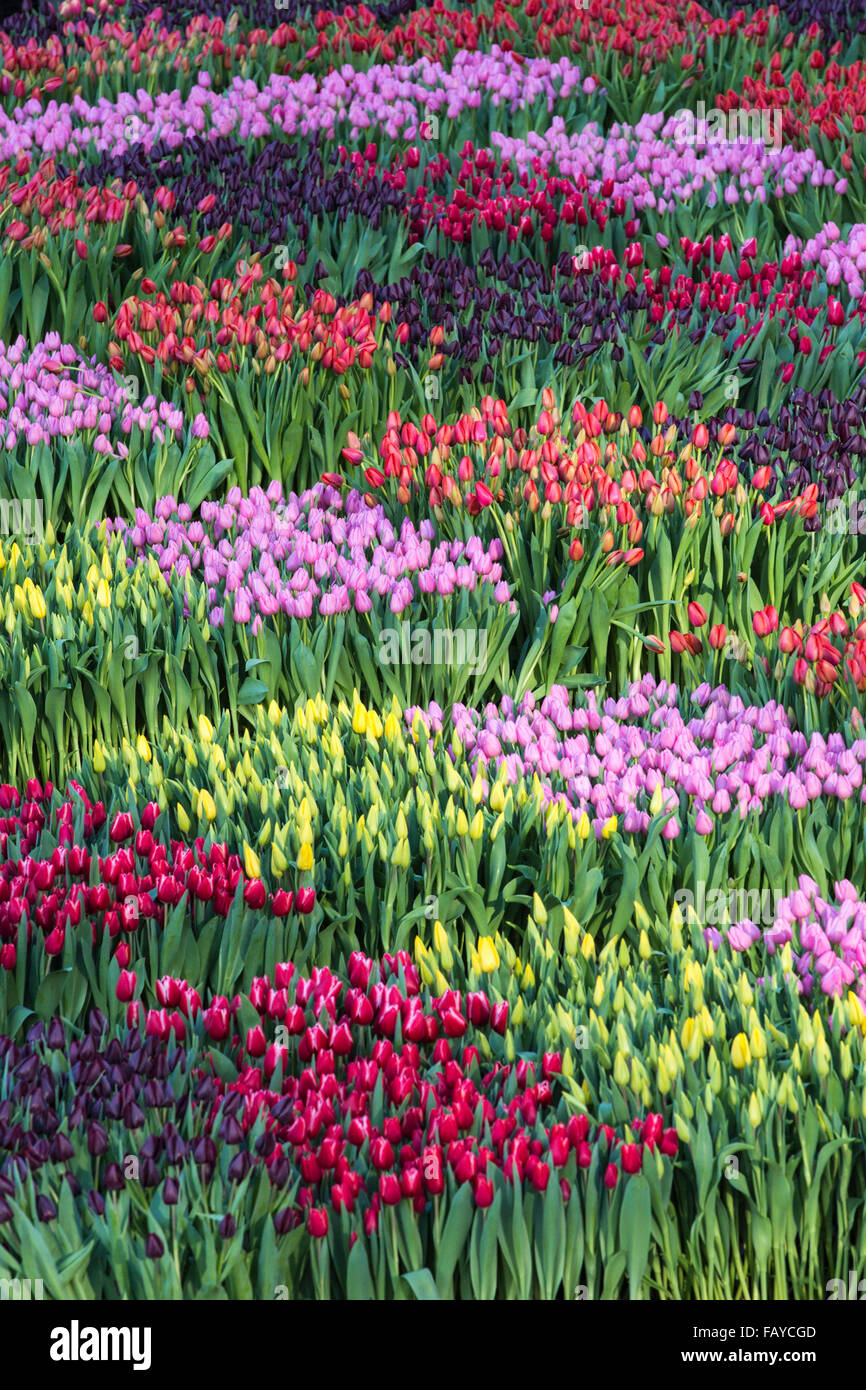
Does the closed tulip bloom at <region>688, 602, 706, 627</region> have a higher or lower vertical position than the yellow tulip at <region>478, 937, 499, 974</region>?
higher

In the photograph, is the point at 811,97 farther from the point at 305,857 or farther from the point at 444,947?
the point at 444,947

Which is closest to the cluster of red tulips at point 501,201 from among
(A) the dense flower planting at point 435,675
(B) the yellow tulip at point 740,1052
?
(A) the dense flower planting at point 435,675

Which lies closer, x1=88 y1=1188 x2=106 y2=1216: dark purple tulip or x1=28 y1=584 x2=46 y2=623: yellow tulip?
x1=88 y1=1188 x2=106 y2=1216: dark purple tulip

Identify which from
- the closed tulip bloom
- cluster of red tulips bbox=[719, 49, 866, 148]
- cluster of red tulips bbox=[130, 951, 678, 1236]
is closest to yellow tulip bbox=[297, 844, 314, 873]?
cluster of red tulips bbox=[130, 951, 678, 1236]

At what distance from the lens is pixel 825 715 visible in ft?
13.1

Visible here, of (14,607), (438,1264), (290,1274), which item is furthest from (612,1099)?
(14,607)

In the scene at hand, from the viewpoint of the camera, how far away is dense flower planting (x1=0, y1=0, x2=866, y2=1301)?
8.48ft

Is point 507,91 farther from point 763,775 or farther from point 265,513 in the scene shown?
point 763,775

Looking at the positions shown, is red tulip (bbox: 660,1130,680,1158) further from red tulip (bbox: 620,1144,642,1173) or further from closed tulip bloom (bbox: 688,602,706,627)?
closed tulip bloom (bbox: 688,602,706,627)

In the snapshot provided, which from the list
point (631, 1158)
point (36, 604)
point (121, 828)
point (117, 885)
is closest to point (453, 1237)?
point (631, 1158)

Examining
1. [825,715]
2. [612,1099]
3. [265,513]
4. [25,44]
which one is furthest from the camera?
[25,44]

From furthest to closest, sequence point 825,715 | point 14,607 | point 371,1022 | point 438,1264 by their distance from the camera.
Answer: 1. point 14,607
2. point 825,715
3. point 371,1022
4. point 438,1264

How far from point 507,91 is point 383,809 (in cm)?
623

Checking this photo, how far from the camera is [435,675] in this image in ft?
14.5
